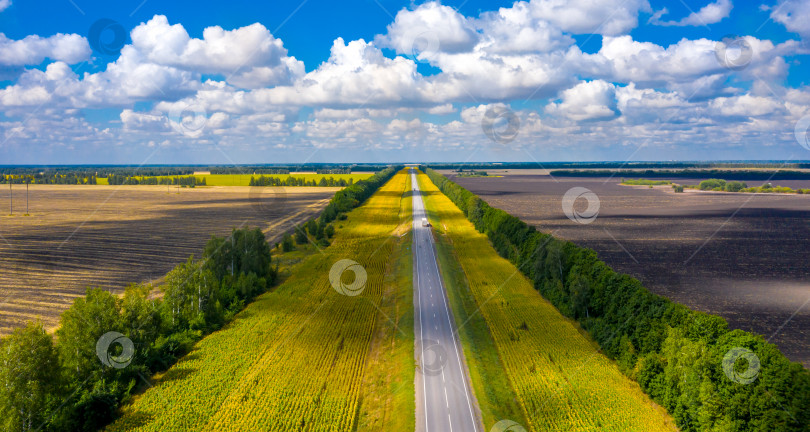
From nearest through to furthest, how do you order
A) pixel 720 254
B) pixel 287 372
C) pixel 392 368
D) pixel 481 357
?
pixel 287 372
pixel 392 368
pixel 481 357
pixel 720 254

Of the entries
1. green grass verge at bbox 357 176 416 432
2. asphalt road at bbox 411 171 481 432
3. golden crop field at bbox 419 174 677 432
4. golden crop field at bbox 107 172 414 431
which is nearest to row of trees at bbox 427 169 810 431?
golden crop field at bbox 419 174 677 432

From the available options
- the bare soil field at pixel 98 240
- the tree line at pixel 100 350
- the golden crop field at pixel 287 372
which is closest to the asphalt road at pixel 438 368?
the golden crop field at pixel 287 372

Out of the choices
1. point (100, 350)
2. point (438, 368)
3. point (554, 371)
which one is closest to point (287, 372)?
point (438, 368)

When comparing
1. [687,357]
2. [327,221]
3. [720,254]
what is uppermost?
[687,357]

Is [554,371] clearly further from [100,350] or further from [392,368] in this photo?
[100,350]

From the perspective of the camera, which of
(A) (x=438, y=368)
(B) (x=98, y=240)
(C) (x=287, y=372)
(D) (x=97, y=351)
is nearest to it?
(D) (x=97, y=351)

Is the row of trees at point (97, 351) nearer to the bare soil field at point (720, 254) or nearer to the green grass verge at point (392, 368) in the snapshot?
the green grass verge at point (392, 368)
